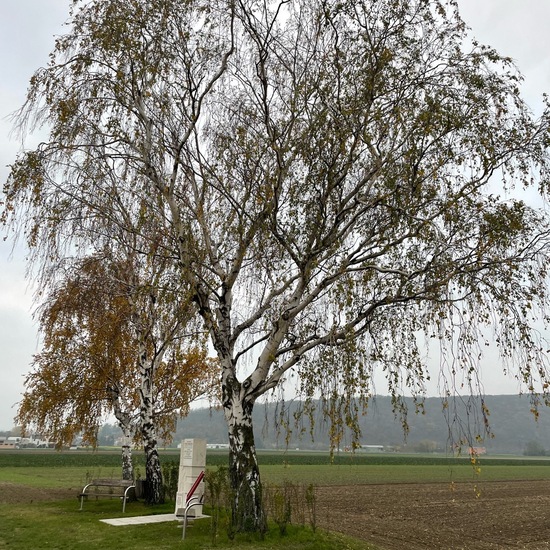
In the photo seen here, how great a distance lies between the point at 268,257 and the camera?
→ 12328mm

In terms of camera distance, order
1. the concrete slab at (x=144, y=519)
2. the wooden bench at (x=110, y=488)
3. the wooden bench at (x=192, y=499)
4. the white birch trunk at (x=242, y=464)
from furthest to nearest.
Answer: the wooden bench at (x=110, y=488), the concrete slab at (x=144, y=519), the wooden bench at (x=192, y=499), the white birch trunk at (x=242, y=464)

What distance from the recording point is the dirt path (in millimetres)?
15008

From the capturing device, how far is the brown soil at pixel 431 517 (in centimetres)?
1500

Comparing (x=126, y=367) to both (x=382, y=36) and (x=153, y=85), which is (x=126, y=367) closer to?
(x=153, y=85)

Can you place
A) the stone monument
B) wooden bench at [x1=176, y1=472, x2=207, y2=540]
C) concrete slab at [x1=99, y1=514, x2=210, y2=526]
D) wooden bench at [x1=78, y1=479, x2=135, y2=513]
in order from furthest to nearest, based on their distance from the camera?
1. wooden bench at [x1=78, y1=479, x2=135, y2=513]
2. concrete slab at [x1=99, y1=514, x2=210, y2=526]
3. the stone monument
4. wooden bench at [x1=176, y1=472, x2=207, y2=540]

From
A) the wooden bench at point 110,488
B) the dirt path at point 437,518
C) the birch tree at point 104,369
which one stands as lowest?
the dirt path at point 437,518

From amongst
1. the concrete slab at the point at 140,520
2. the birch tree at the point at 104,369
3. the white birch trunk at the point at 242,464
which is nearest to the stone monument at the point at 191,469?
the concrete slab at the point at 140,520

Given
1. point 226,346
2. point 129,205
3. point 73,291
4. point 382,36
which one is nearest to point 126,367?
point 73,291

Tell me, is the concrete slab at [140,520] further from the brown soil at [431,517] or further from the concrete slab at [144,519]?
the brown soil at [431,517]

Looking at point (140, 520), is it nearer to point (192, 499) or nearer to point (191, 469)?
point (191, 469)

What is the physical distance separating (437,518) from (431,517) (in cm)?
30

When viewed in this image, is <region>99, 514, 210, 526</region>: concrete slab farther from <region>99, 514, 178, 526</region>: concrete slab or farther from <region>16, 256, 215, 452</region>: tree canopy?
<region>16, 256, 215, 452</region>: tree canopy

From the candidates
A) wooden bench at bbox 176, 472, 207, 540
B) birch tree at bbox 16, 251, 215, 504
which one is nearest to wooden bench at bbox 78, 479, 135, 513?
birch tree at bbox 16, 251, 215, 504

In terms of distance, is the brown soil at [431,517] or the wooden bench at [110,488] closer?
the brown soil at [431,517]
